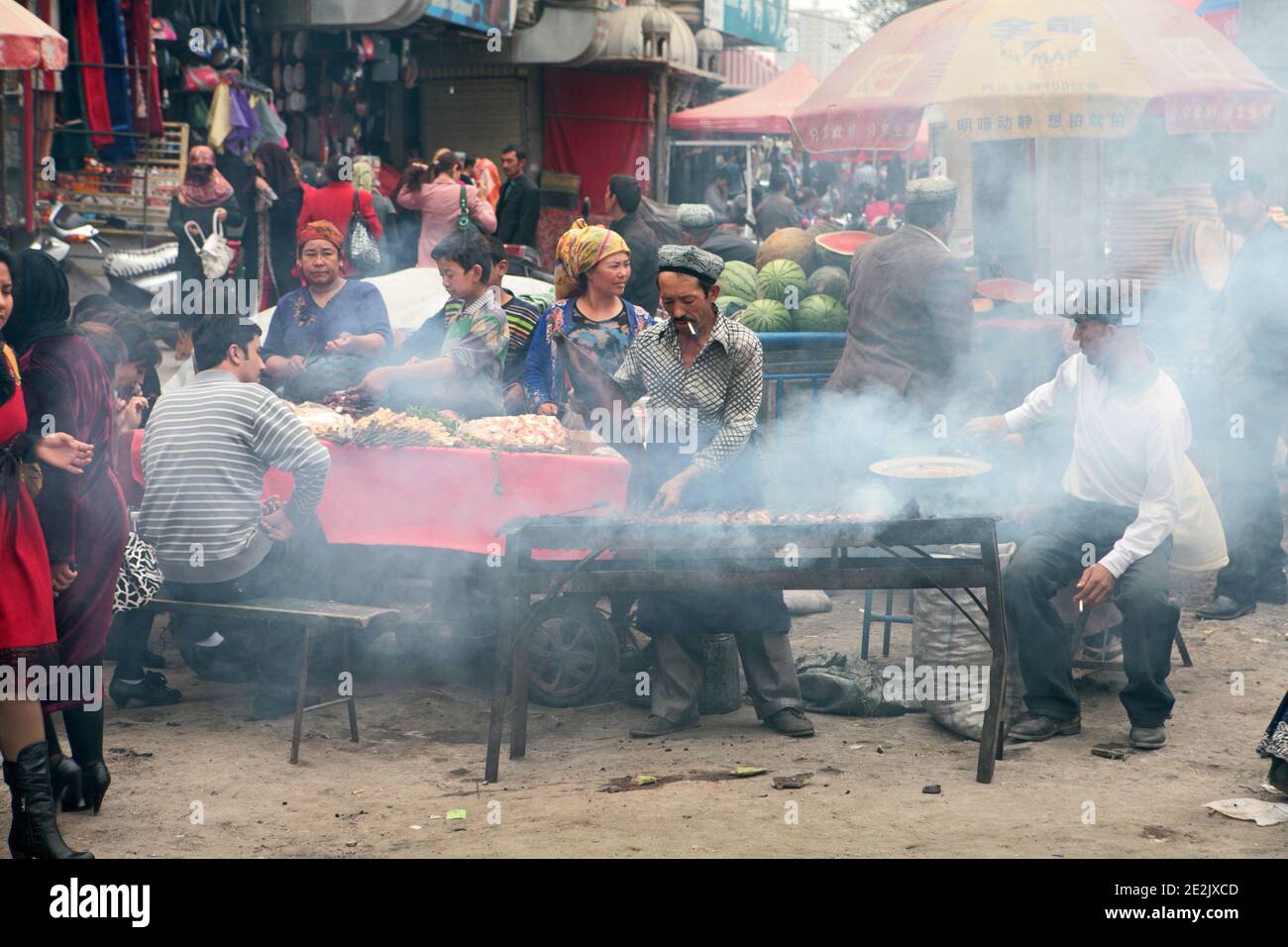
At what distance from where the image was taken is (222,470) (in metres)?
5.89

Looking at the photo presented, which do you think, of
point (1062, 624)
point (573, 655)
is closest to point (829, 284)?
point (573, 655)

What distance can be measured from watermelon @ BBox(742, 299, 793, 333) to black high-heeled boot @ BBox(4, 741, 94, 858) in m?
6.20

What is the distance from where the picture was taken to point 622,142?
949 inches

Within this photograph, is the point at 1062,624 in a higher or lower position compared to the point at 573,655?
higher

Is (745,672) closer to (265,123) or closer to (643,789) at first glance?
(643,789)

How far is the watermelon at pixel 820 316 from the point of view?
9.77 metres

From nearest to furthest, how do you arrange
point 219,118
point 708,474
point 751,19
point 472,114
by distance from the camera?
point 708,474 → point 219,118 → point 472,114 → point 751,19

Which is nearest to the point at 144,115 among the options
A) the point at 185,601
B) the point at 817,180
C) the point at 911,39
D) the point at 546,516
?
the point at 911,39

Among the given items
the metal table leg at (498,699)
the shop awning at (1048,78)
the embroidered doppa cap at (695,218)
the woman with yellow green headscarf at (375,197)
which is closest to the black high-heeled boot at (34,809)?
the metal table leg at (498,699)

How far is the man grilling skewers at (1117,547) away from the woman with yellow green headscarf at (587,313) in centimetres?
202

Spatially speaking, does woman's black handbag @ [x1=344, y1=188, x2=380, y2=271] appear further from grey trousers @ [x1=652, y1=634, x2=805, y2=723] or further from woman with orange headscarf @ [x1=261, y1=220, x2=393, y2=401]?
grey trousers @ [x1=652, y1=634, x2=805, y2=723]

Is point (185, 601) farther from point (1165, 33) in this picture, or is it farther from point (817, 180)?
point (817, 180)

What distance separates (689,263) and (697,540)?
1.18 m

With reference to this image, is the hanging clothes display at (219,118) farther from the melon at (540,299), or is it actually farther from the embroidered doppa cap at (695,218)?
the melon at (540,299)
